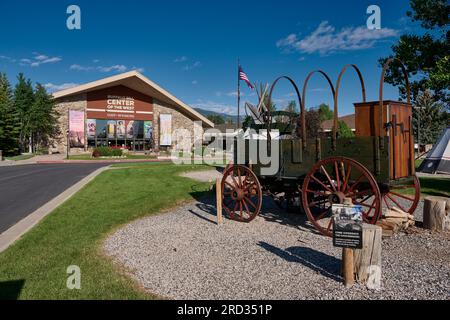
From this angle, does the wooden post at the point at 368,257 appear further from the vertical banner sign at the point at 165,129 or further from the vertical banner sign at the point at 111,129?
the vertical banner sign at the point at 165,129

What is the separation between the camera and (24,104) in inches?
1399

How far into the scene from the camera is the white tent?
1377 centimetres

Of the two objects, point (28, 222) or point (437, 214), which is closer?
point (437, 214)

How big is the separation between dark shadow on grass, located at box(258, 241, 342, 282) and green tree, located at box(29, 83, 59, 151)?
34887 mm

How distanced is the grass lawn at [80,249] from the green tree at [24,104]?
28.8m

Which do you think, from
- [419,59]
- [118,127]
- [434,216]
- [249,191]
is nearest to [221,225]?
[249,191]

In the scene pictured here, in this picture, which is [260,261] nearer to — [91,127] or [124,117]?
[91,127]

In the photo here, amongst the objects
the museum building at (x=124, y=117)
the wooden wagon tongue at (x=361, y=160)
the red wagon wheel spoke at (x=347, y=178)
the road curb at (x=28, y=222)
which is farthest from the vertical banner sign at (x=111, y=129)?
the red wagon wheel spoke at (x=347, y=178)

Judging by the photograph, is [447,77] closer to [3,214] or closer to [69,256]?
[69,256]

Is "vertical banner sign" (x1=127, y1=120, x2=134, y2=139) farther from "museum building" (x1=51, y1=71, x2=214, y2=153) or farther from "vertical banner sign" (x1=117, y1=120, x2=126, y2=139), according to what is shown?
"vertical banner sign" (x1=117, y1=120, x2=126, y2=139)

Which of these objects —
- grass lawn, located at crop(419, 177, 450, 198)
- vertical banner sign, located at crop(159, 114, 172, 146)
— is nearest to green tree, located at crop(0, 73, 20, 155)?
vertical banner sign, located at crop(159, 114, 172, 146)

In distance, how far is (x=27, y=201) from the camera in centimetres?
969

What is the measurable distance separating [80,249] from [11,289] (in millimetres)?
1438

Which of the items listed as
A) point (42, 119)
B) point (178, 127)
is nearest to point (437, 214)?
point (42, 119)
